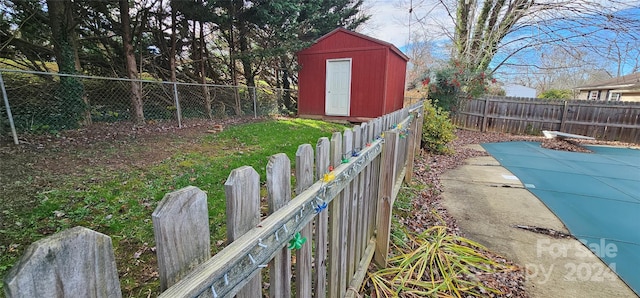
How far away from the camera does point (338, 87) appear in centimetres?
955

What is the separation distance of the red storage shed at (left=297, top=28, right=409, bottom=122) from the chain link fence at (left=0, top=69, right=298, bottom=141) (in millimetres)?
2214

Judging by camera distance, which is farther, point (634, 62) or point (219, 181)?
point (634, 62)

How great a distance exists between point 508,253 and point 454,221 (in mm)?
630

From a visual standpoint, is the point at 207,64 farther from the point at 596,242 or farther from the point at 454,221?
the point at 596,242

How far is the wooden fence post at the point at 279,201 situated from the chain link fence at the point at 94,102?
532 cm

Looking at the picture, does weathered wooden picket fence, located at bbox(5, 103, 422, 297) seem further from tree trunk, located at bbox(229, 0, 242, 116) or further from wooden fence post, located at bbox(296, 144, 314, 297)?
tree trunk, located at bbox(229, 0, 242, 116)

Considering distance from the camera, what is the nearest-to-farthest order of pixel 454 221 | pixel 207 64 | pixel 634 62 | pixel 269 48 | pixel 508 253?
pixel 508 253, pixel 454 221, pixel 634 62, pixel 269 48, pixel 207 64

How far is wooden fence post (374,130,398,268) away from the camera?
6.91ft

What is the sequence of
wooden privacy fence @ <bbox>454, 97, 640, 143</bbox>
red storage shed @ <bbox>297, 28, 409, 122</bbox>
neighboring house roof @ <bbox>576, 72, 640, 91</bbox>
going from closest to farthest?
red storage shed @ <bbox>297, 28, 409, 122</bbox>
wooden privacy fence @ <bbox>454, 97, 640, 143</bbox>
neighboring house roof @ <bbox>576, 72, 640, 91</bbox>

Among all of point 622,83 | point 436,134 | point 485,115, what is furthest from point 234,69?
point 622,83

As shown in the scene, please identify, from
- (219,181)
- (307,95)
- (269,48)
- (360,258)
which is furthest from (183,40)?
(360,258)

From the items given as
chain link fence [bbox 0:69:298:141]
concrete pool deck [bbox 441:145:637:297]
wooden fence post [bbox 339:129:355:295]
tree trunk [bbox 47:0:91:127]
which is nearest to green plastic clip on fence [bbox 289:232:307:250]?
wooden fence post [bbox 339:129:355:295]

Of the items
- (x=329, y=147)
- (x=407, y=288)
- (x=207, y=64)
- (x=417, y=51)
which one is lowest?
(x=407, y=288)

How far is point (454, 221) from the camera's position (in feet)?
10.0
